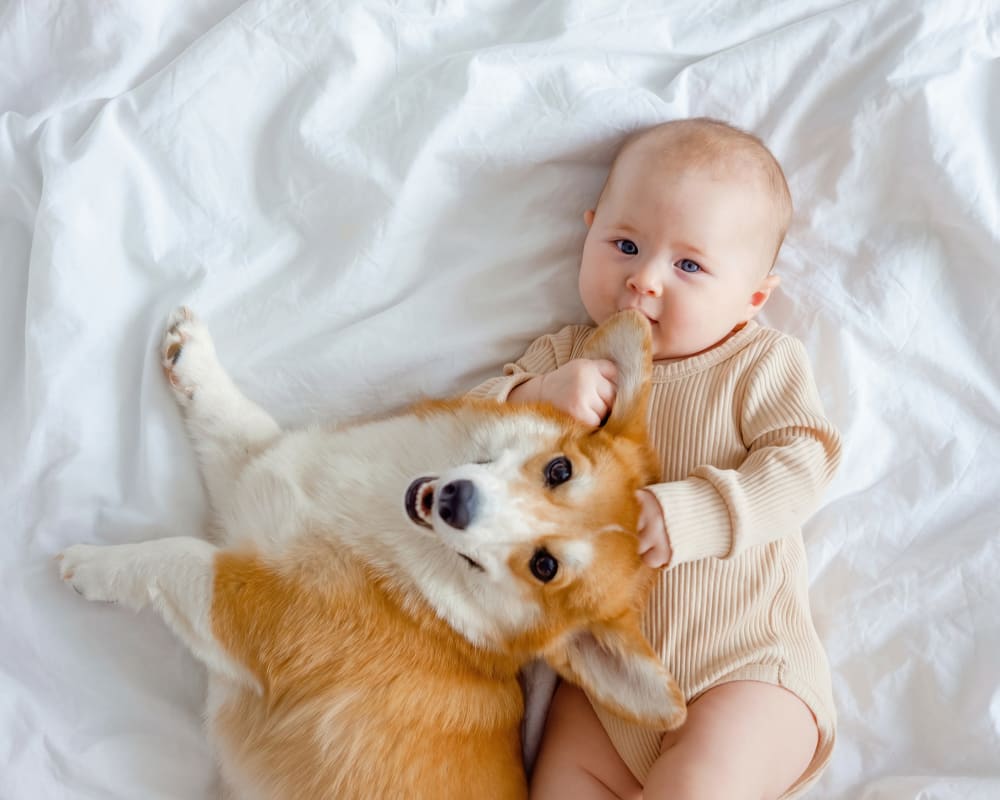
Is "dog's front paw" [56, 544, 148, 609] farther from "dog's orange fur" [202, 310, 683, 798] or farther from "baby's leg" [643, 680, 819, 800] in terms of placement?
"baby's leg" [643, 680, 819, 800]

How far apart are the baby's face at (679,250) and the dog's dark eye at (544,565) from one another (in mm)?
733

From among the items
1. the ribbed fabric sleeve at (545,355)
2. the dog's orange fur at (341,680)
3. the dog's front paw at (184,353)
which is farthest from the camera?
the ribbed fabric sleeve at (545,355)

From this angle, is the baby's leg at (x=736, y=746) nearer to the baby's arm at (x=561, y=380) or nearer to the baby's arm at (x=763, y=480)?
the baby's arm at (x=763, y=480)

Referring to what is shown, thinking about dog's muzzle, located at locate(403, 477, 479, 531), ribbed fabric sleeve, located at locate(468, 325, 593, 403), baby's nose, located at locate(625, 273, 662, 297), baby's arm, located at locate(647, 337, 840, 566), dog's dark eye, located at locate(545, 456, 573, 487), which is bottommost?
baby's arm, located at locate(647, 337, 840, 566)

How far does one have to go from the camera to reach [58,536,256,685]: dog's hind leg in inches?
79.0

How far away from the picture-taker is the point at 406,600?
2.04 meters

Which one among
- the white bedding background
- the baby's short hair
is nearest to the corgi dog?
the white bedding background

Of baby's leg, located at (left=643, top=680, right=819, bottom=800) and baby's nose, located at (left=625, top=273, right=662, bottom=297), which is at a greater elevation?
baby's nose, located at (left=625, top=273, right=662, bottom=297)

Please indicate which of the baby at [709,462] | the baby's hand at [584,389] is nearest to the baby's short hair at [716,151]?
the baby at [709,462]

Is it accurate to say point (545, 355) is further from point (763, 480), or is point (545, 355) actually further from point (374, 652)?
point (374, 652)

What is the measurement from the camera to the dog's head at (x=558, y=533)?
188 cm

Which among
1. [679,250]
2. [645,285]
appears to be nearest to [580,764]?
[645,285]

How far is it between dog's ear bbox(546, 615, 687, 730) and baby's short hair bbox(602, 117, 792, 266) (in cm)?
117

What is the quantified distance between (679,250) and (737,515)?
0.71 m
